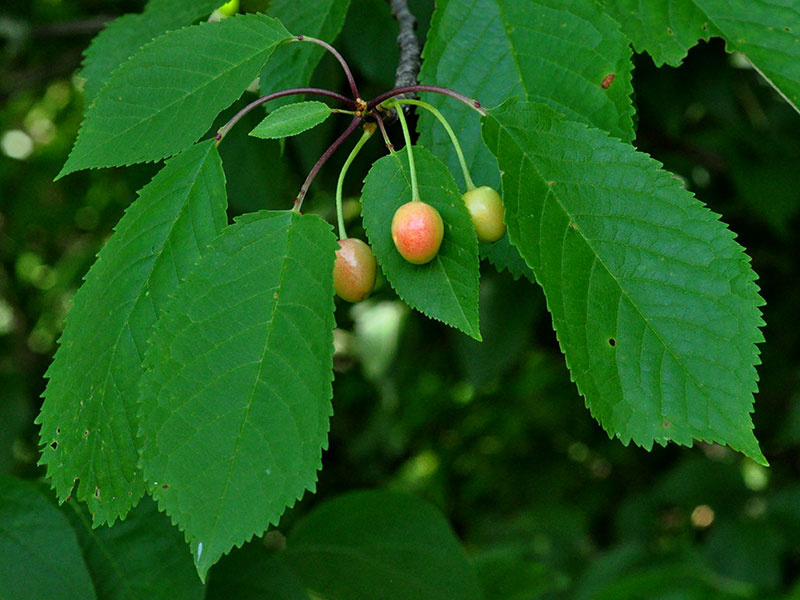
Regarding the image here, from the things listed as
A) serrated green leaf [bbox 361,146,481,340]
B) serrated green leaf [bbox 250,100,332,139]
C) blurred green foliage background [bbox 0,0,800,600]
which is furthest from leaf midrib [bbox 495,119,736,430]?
blurred green foliage background [bbox 0,0,800,600]

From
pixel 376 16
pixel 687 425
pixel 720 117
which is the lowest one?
pixel 720 117

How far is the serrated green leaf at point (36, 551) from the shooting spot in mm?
1263

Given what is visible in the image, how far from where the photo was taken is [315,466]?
36.6 inches

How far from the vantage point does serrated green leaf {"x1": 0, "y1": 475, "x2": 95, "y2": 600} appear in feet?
4.14

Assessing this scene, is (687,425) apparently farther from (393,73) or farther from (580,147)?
(393,73)

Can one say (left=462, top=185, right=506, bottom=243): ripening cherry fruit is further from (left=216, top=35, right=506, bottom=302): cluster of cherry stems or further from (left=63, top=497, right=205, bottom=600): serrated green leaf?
(left=63, top=497, right=205, bottom=600): serrated green leaf

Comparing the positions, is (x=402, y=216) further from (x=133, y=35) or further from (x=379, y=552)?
(x=379, y=552)

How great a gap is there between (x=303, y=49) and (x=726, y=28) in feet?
2.35

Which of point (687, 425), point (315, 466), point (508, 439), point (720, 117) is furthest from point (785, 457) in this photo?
point (315, 466)

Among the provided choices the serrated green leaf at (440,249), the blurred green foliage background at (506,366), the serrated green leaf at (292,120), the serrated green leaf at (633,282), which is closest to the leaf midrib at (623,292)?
the serrated green leaf at (633,282)

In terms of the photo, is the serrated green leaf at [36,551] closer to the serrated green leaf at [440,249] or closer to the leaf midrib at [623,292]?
the serrated green leaf at [440,249]

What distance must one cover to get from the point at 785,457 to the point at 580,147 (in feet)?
10.4

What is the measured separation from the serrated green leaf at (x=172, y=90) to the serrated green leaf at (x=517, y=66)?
0.28 m

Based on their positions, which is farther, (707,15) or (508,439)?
(508,439)
